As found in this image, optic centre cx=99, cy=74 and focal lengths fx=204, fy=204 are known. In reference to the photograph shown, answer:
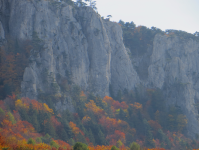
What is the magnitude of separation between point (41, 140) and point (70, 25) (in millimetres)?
34393

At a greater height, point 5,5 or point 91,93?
point 5,5

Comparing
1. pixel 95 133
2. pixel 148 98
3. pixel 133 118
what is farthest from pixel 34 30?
pixel 148 98

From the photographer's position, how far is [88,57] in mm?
58156

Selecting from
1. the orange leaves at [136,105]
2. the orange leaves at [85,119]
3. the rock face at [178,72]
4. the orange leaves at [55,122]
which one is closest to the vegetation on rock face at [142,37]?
the rock face at [178,72]

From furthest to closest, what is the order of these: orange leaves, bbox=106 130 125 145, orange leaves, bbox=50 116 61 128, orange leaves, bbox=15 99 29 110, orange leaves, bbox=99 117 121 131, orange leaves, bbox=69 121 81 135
→ orange leaves, bbox=99 117 121 131, orange leaves, bbox=106 130 125 145, orange leaves, bbox=69 121 81 135, orange leaves, bbox=50 116 61 128, orange leaves, bbox=15 99 29 110

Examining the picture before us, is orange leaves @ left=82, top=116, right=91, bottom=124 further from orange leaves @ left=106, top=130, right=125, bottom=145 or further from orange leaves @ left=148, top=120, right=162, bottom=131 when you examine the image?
orange leaves @ left=148, top=120, right=162, bottom=131

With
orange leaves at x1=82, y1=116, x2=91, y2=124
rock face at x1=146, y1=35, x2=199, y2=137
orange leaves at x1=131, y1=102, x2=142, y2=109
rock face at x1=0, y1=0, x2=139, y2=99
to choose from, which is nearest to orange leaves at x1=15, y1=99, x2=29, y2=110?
rock face at x1=0, y1=0, x2=139, y2=99

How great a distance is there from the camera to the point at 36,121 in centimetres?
3559

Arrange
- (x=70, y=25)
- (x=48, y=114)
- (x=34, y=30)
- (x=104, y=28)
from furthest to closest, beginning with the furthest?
(x=104, y=28), (x=70, y=25), (x=34, y=30), (x=48, y=114)

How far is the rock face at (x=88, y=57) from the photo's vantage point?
46562mm

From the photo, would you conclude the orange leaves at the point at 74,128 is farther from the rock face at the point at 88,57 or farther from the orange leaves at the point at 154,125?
the orange leaves at the point at 154,125

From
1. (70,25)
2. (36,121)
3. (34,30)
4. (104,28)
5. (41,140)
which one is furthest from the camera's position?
(104,28)

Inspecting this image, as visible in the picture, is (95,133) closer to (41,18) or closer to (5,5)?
(41,18)

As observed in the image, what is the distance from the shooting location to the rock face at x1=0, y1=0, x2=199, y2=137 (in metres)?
46.6
